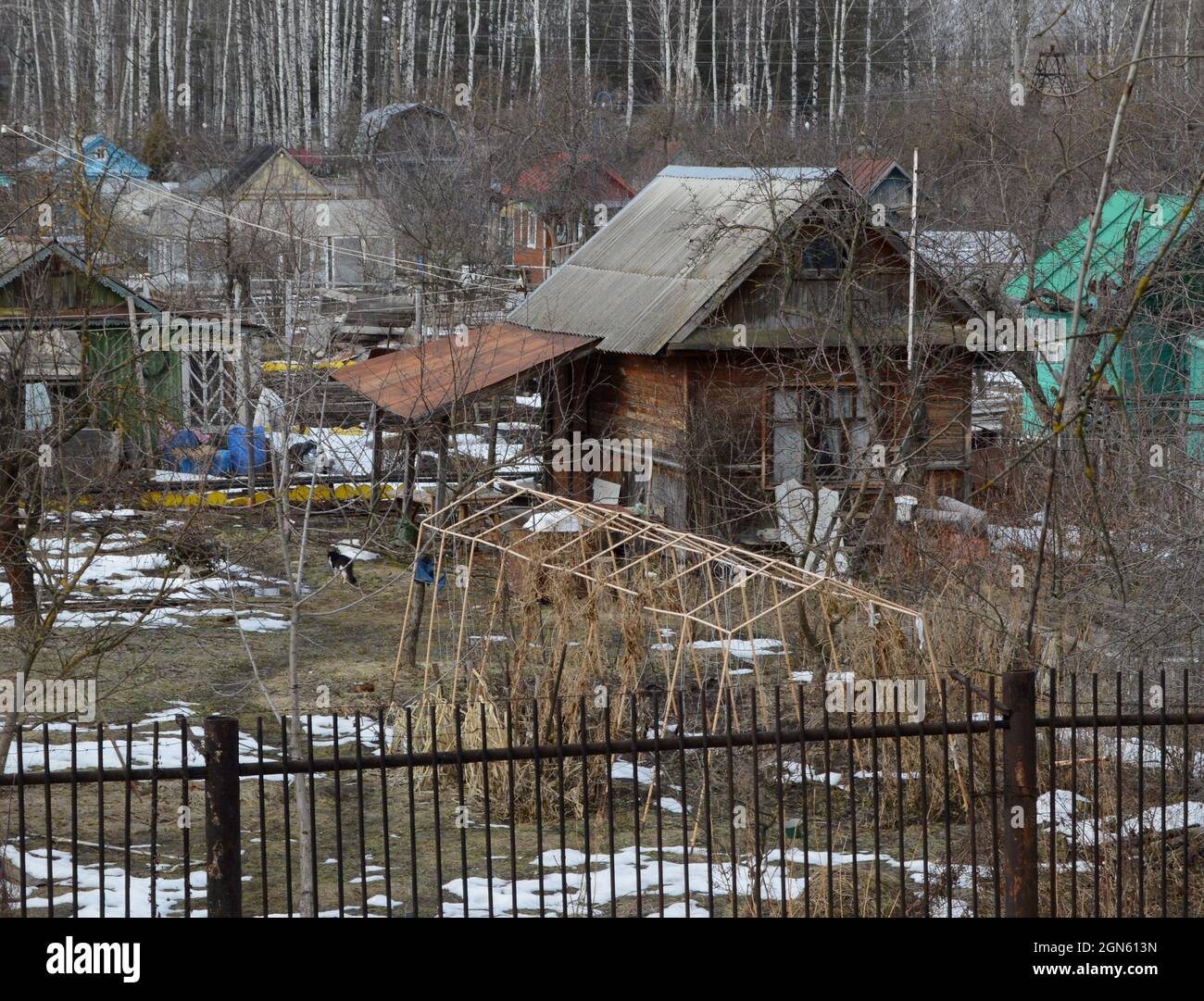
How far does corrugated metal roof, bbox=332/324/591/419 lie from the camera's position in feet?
55.6

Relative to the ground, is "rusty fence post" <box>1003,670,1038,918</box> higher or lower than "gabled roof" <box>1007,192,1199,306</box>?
lower

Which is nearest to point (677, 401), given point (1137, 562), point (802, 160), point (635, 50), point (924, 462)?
point (924, 462)

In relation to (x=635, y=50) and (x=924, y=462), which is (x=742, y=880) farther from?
(x=635, y=50)

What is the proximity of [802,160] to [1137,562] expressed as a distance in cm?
2625

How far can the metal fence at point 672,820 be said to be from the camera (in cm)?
535

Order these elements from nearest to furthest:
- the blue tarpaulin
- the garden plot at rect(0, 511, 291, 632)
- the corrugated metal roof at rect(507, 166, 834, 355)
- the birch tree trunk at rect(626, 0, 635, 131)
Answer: the blue tarpaulin, the garden plot at rect(0, 511, 291, 632), the corrugated metal roof at rect(507, 166, 834, 355), the birch tree trunk at rect(626, 0, 635, 131)

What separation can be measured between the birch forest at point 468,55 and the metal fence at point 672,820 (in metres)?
42.3

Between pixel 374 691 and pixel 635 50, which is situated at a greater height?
pixel 635 50

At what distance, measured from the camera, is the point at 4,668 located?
13461 millimetres

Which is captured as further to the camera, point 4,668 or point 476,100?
point 476,100

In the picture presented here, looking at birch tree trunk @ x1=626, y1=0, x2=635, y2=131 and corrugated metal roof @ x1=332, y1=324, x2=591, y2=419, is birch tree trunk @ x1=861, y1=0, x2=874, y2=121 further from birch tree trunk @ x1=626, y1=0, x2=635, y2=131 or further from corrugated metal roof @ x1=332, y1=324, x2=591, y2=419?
corrugated metal roof @ x1=332, y1=324, x2=591, y2=419

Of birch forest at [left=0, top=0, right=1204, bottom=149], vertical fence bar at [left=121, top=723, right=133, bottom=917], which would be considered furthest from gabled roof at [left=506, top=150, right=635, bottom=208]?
vertical fence bar at [left=121, top=723, right=133, bottom=917]

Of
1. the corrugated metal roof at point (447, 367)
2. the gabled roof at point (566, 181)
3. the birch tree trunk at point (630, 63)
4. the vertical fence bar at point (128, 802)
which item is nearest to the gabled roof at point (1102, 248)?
the corrugated metal roof at point (447, 367)

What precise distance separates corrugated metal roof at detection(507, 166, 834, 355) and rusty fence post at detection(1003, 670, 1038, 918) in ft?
36.7
